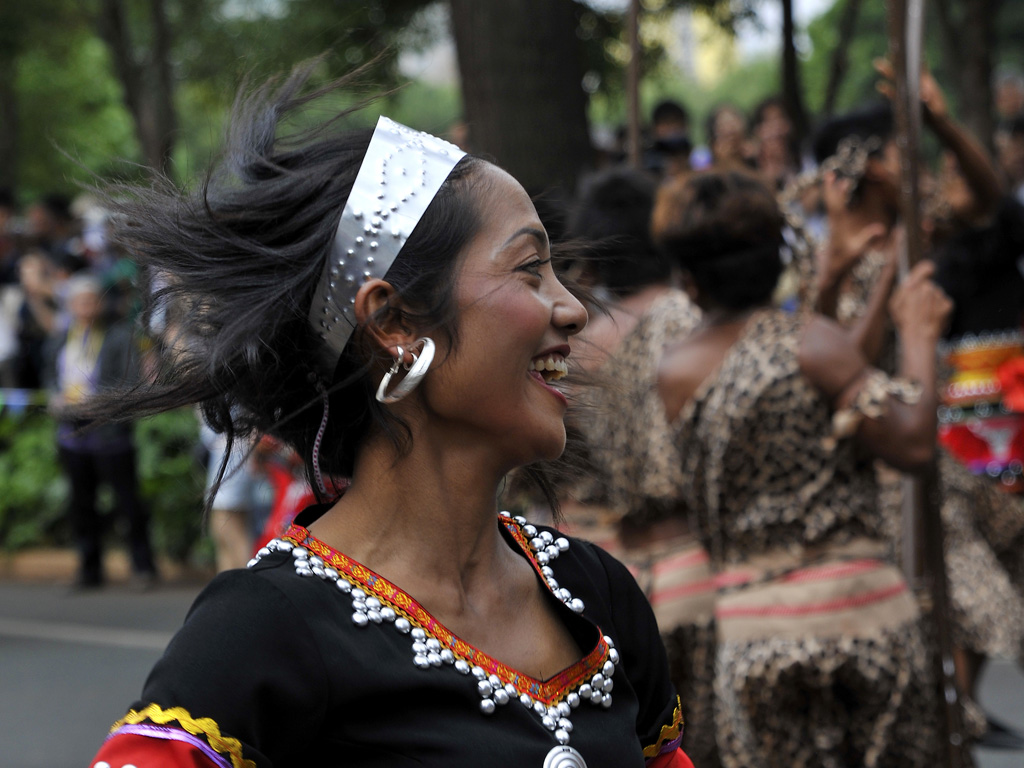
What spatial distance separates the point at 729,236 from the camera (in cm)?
352

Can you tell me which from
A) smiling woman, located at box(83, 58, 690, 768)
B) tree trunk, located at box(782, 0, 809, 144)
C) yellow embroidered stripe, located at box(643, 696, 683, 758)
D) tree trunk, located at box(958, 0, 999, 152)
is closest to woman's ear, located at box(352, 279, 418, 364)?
smiling woman, located at box(83, 58, 690, 768)

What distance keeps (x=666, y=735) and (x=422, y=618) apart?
476 millimetres

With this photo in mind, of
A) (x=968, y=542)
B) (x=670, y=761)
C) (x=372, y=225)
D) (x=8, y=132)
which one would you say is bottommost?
(x=8, y=132)

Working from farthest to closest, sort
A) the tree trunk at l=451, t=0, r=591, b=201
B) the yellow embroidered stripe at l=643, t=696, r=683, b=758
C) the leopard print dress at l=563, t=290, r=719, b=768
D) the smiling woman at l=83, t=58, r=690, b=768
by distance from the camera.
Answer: the tree trunk at l=451, t=0, r=591, b=201 → the leopard print dress at l=563, t=290, r=719, b=768 → the yellow embroidered stripe at l=643, t=696, r=683, b=758 → the smiling woman at l=83, t=58, r=690, b=768

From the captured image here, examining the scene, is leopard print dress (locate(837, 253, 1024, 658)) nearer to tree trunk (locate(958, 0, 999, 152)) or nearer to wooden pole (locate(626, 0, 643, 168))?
wooden pole (locate(626, 0, 643, 168))

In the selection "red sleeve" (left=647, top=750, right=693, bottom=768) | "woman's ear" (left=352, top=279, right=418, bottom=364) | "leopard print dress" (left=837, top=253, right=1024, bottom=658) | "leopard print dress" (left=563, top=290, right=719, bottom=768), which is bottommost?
"leopard print dress" (left=837, top=253, right=1024, bottom=658)

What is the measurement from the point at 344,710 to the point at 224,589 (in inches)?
8.2

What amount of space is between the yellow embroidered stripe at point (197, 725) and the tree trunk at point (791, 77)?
7877 mm

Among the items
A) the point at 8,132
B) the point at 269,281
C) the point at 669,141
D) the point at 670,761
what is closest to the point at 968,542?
the point at 670,761

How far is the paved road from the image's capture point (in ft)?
19.4

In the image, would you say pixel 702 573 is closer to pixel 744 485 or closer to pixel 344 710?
pixel 744 485

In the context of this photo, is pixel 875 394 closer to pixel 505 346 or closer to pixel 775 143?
pixel 505 346

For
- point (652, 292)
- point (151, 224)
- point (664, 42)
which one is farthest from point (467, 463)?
point (664, 42)

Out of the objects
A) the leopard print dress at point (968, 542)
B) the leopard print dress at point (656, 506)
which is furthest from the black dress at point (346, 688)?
the leopard print dress at point (968, 542)
